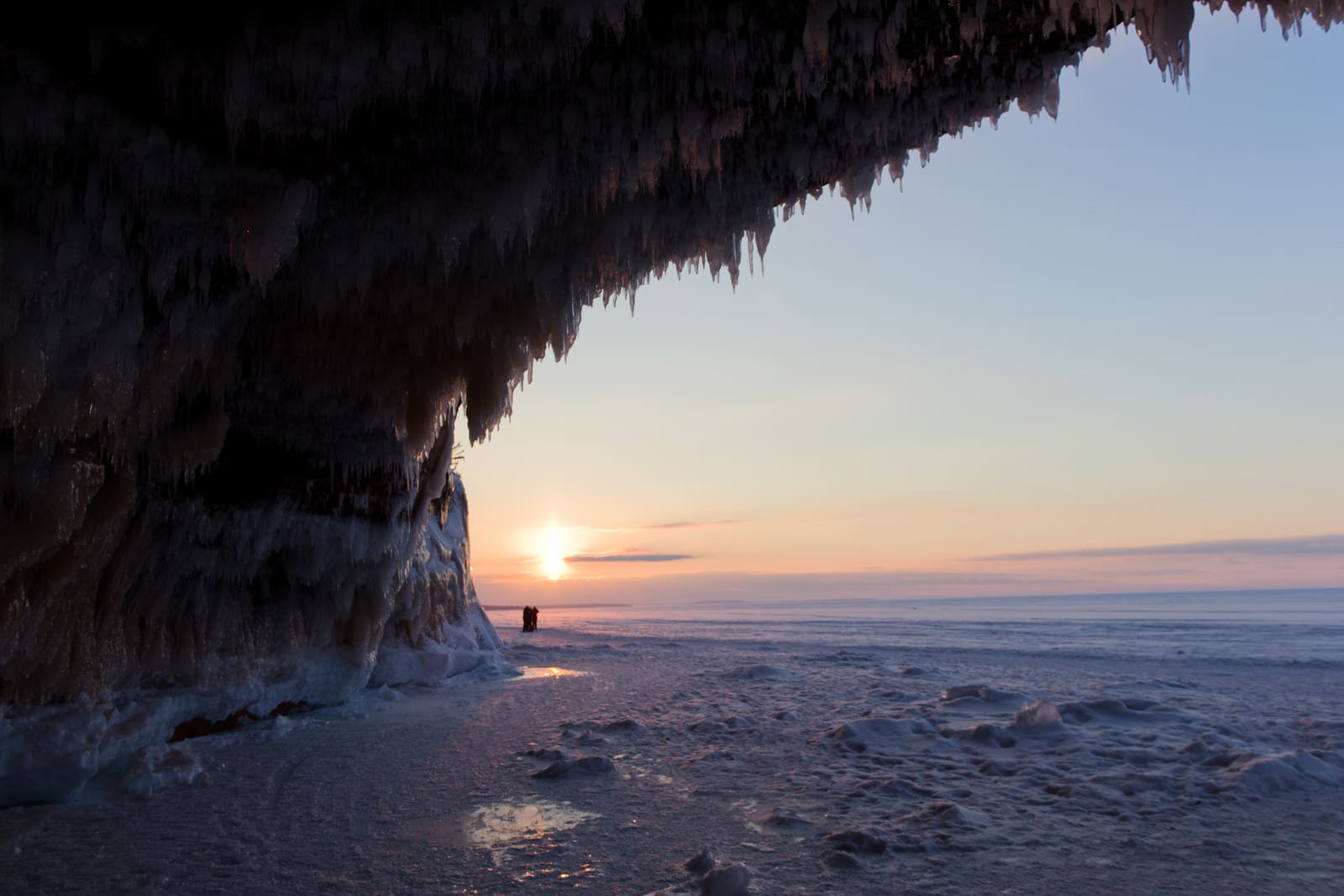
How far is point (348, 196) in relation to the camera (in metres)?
3.96

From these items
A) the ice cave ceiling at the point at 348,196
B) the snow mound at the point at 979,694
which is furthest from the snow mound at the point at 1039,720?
the ice cave ceiling at the point at 348,196

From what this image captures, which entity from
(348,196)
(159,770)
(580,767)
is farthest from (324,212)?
(159,770)

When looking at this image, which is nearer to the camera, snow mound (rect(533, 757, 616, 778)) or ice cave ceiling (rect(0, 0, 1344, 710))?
ice cave ceiling (rect(0, 0, 1344, 710))

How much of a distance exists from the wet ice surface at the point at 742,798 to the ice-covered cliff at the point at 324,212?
61.3 inches

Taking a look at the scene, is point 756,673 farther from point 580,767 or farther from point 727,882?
point 727,882

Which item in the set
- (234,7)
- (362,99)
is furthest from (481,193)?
(234,7)

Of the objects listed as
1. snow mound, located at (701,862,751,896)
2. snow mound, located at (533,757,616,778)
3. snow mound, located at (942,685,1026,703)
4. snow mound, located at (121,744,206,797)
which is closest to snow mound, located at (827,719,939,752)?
snow mound, located at (942,685,1026,703)

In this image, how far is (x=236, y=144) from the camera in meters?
3.36

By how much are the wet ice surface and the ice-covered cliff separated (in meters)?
1.56

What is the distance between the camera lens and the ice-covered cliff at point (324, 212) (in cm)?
302

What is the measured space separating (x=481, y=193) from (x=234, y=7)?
1.33 metres

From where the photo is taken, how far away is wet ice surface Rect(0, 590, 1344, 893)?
327 centimetres

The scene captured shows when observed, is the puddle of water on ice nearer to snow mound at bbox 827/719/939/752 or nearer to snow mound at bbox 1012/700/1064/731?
snow mound at bbox 827/719/939/752

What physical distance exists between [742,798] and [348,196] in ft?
13.8
